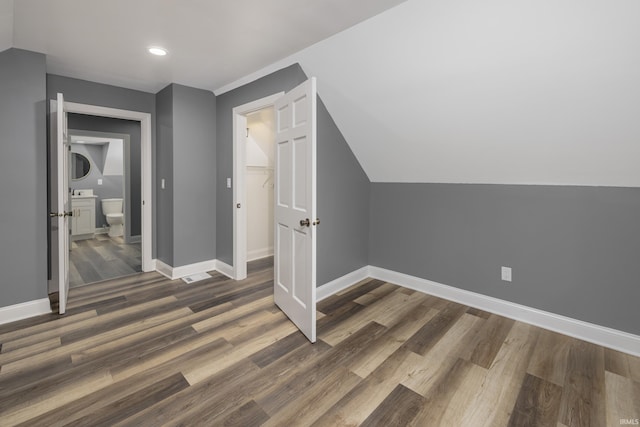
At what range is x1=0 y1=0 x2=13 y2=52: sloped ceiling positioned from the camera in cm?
202

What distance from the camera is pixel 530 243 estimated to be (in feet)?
8.82

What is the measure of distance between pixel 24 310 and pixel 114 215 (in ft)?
14.8

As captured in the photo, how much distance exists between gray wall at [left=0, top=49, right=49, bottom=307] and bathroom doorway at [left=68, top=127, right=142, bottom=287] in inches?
40.4

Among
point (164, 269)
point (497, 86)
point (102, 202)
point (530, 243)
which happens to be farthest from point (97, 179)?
point (530, 243)

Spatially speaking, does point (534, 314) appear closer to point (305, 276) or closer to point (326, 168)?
point (305, 276)

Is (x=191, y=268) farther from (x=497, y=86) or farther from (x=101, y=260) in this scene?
(x=497, y=86)

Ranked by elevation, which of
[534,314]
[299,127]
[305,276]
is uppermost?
[299,127]

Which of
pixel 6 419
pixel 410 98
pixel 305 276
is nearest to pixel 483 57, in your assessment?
pixel 410 98

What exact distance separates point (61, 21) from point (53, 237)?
73.2 inches

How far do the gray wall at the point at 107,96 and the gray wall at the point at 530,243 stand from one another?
3075mm

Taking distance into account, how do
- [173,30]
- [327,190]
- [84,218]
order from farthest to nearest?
1. [84,218]
2. [327,190]
3. [173,30]

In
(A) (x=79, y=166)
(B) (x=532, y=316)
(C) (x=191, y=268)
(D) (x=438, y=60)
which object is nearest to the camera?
(D) (x=438, y=60)

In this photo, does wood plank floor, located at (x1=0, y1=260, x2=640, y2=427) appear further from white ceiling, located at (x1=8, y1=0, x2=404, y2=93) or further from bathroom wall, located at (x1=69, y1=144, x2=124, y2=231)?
bathroom wall, located at (x1=69, y1=144, x2=124, y2=231)

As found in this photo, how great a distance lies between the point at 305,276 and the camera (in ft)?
7.91
